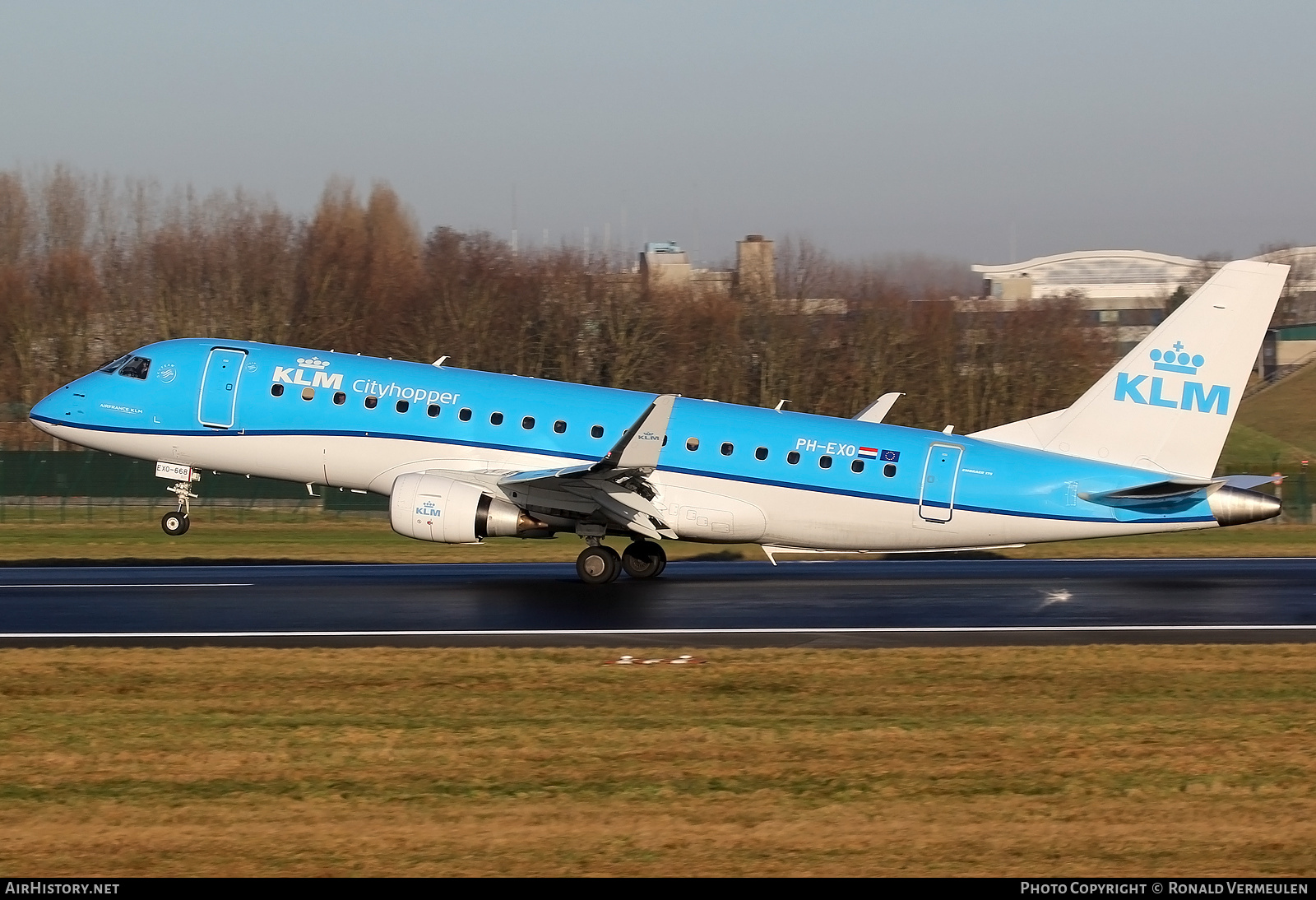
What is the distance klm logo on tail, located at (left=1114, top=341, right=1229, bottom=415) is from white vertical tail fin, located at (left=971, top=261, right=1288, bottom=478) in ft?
0.05

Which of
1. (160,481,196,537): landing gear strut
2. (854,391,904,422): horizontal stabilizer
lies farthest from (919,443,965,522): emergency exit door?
(160,481,196,537): landing gear strut

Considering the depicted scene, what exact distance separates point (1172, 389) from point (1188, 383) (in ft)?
0.95

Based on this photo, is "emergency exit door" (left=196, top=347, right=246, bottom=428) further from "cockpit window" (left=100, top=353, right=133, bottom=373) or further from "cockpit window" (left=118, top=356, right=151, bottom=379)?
"cockpit window" (left=100, top=353, right=133, bottom=373)

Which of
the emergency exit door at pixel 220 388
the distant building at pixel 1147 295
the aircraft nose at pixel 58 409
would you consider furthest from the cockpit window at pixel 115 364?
the distant building at pixel 1147 295

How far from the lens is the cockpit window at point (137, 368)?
29.4 metres

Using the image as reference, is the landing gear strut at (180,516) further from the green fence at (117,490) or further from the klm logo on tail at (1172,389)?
the green fence at (117,490)

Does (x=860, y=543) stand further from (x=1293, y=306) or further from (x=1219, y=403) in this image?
(x=1293, y=306)

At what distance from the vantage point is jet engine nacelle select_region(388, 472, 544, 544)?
25547 mm

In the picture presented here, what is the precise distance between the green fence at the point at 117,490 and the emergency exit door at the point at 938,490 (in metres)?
29.0

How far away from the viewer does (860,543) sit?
27719 millimetres

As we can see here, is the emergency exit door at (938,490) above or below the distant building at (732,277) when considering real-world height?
below

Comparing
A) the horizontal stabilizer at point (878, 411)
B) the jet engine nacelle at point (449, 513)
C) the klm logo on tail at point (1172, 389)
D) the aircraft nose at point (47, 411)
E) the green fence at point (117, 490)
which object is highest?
the klm logo on tail at point (1172, 389)

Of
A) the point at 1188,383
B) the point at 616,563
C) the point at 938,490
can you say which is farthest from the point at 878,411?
the point at 616,563
